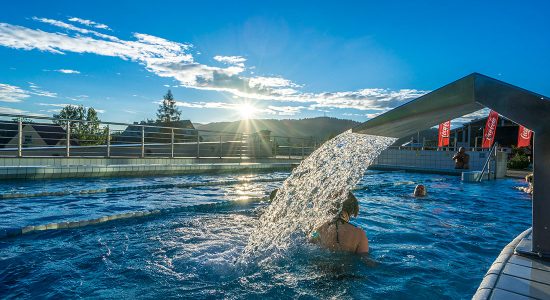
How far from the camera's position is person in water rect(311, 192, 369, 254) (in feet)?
13.3

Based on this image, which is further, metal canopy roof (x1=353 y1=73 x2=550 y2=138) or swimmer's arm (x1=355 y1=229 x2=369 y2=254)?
swimmer's arm (x1=355 y1=229 x2=369 y2=254)

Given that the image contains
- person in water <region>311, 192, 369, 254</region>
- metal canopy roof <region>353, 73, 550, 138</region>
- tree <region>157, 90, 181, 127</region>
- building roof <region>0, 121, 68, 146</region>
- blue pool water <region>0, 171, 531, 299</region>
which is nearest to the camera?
metal canopy roof <region>353, 73, 550, 138</region>

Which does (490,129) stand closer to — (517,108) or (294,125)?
(517,108)

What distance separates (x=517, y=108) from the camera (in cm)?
256

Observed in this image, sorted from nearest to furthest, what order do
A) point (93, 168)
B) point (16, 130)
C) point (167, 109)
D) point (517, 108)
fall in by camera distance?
point (517, 108) < point (93, 168) < point (16, 130) < point (167, 109)

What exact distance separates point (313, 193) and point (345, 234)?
1.52 meters

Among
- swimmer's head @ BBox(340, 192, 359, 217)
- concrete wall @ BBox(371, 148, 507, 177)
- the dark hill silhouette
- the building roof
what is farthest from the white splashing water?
the dark hill silhouette

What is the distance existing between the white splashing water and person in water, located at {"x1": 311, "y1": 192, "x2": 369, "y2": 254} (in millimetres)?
162

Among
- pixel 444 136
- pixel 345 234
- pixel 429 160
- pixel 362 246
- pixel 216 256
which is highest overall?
pixel 444 136

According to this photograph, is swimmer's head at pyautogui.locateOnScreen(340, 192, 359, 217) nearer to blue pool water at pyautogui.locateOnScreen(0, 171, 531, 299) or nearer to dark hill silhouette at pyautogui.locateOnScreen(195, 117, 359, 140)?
blue pool water at pyautogui.locateOnScreen(0, 171, 531, 299)

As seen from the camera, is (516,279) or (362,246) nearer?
(516,279)

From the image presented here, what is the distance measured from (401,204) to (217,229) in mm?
4759

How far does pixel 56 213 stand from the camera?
230 inches

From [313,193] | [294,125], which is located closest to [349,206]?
[313,193]
